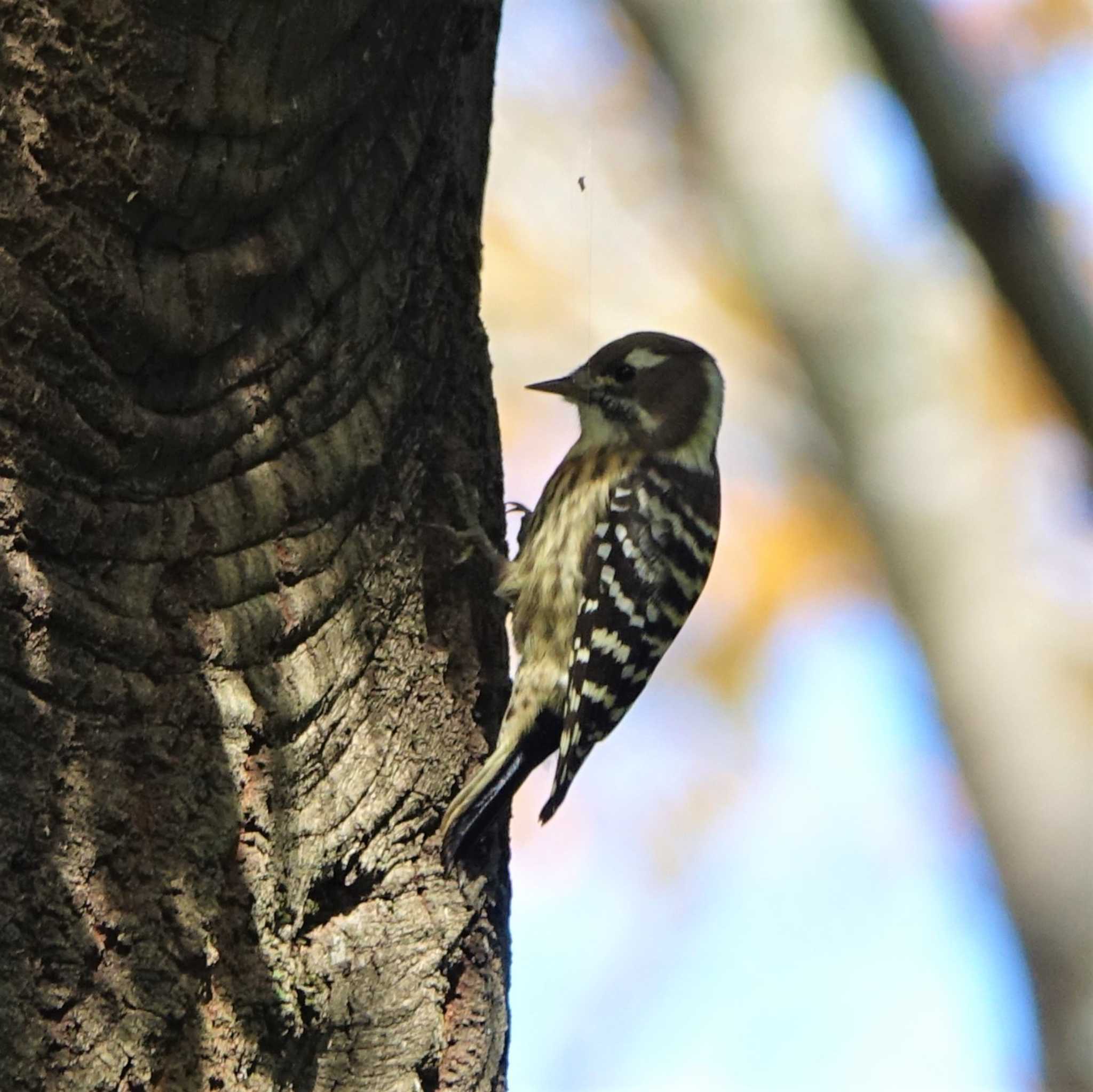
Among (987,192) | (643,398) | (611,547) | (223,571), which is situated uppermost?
(643,398)

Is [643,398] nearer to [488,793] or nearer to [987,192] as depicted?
[488,793]

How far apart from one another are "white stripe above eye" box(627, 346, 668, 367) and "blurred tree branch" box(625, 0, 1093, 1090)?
1353 millimetres

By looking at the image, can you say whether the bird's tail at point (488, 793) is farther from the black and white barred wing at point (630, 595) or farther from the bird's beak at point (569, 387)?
the bird's beak at point (569, 387)

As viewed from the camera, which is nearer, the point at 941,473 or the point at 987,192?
the point at 987,192

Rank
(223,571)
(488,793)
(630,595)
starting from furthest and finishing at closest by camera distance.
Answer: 1. (630,595)
2. (488,793)
3. (223,571)

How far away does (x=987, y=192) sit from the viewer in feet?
8.09

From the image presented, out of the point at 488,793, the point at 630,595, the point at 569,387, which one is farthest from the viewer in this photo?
the point at 569,387

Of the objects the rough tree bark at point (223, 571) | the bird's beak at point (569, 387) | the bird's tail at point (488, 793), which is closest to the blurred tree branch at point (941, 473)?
the rough tree bark at point (223, 571)

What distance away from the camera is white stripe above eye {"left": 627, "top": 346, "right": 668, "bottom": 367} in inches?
178

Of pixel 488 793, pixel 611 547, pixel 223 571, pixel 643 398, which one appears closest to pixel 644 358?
pixel 643 398

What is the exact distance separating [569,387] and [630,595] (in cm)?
74

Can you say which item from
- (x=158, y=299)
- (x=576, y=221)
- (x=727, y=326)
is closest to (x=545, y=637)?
(x=158, y=299)

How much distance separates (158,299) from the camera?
2221 mm

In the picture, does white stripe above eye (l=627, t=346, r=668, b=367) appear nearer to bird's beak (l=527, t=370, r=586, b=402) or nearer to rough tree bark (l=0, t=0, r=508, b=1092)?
bird's beak (l=527, t=370, r=586, b=402)
